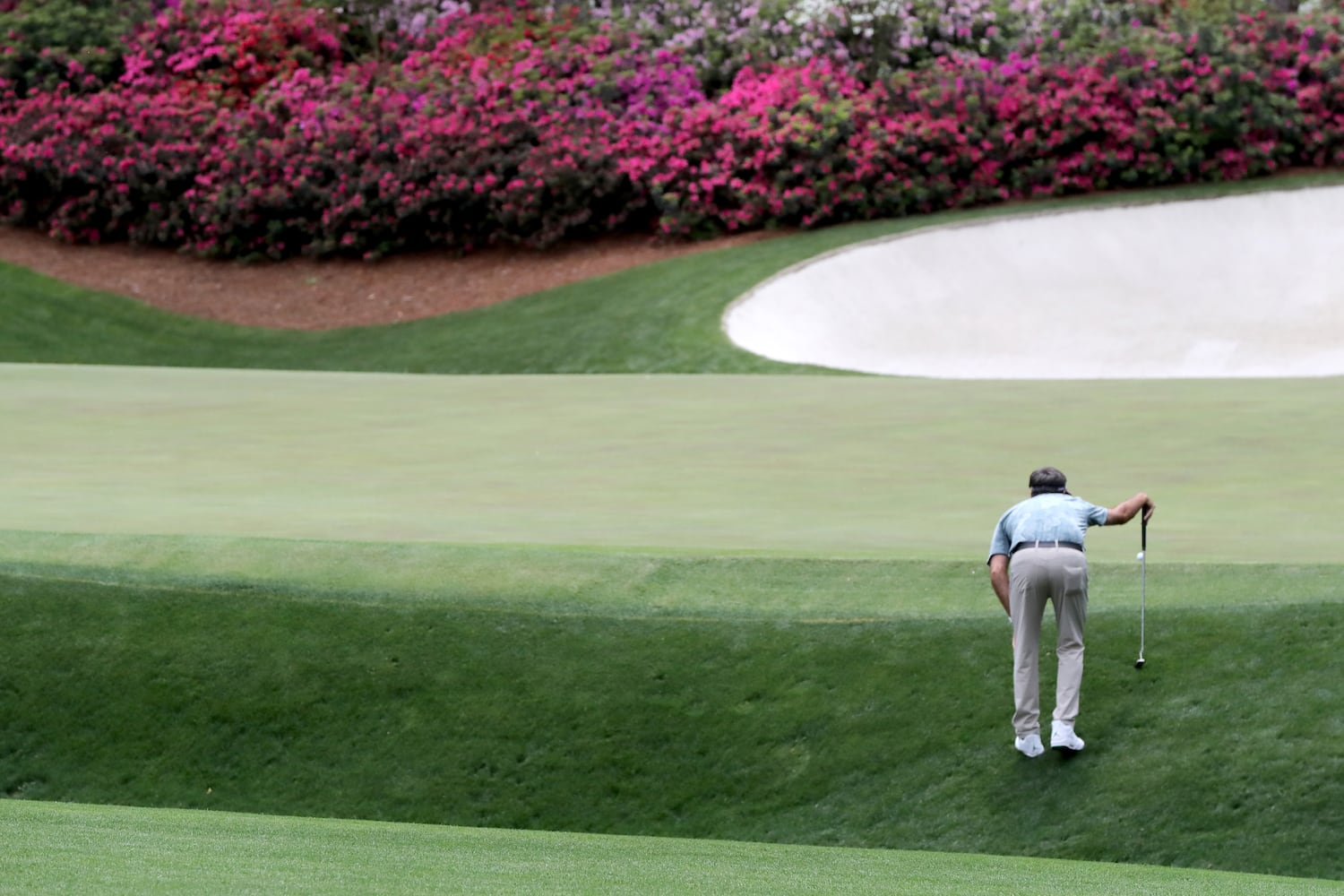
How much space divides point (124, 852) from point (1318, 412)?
11.3m

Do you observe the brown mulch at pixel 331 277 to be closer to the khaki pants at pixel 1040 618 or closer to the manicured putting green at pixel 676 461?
the manicured putting green at pixel 676 461

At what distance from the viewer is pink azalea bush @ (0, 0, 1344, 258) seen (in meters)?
28.9

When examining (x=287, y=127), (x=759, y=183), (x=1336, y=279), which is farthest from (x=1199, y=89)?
(x=287, y=127)

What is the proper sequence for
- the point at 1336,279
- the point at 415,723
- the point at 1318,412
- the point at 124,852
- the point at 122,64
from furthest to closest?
the point at 122,64, the point at 1336,279, the point at 1318,412, the point at 415,723, the point at 124,852

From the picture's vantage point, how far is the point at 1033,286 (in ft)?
90.9

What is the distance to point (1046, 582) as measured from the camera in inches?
340

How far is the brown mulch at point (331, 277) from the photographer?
29.5 meters

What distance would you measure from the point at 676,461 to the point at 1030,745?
230 inches

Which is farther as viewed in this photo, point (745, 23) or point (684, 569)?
point (745, 23)

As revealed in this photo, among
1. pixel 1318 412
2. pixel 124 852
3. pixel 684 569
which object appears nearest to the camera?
pixel 124 852

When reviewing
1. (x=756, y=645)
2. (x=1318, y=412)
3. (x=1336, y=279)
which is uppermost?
(x=756, y=645)

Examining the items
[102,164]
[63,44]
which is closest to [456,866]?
[102,164]

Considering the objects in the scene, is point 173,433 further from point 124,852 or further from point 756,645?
point 124,852

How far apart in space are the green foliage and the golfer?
86.9ft
